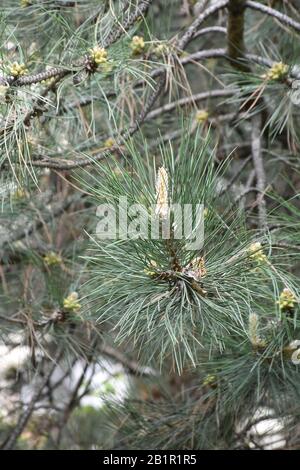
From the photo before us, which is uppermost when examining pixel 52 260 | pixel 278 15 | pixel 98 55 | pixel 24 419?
pixel 278 15

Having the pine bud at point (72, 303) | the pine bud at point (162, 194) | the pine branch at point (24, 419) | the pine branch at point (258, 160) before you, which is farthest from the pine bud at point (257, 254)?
the pine branch at point (24, 419)

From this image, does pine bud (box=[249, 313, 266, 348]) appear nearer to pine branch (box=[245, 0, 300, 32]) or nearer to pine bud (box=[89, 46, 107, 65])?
pine bud (box=[89, 46, 107, 65])

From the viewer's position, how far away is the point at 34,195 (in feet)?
5.81

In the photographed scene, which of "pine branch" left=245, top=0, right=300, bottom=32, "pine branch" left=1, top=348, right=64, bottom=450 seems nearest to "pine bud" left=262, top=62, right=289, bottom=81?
"pine branch" left=245, top=0, right=300, bottom=32

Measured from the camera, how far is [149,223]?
42.6 inches

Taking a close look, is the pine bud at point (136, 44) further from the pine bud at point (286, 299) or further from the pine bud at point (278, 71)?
the pine bud at point (286, 299)

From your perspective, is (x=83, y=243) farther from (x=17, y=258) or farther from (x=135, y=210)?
(x=135, y=210)

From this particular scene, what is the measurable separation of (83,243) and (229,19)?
555 millimetres

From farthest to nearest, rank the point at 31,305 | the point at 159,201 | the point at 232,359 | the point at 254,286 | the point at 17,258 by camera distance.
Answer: the point at 17,258, the point at 31,305, the point at 232,359, the point at 254,286, the point at 159,201

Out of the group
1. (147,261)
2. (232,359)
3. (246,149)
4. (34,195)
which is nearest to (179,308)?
(147,261)

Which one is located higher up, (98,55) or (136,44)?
(136,44)

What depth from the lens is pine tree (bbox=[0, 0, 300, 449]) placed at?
1.12m

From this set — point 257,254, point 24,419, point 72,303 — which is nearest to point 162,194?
point 257,254

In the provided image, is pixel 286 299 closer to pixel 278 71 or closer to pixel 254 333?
pixel 254 333
